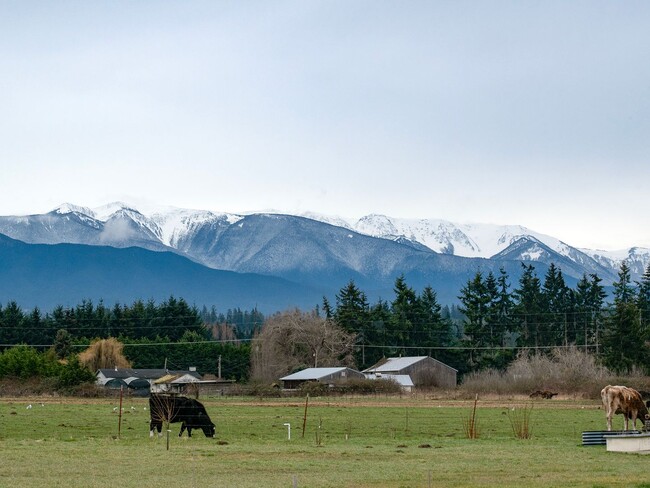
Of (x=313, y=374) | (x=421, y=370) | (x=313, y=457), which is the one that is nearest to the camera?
(x=313, y=457)

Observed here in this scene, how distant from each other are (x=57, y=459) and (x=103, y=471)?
3.37 meters

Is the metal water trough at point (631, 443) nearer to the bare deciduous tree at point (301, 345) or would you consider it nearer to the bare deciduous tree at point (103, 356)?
the bare deciduous tree at point (301, 345)

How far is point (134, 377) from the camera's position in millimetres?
117812

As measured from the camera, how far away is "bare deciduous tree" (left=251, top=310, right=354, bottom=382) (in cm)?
12275

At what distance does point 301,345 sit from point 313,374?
15445mm

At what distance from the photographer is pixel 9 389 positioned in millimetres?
93062

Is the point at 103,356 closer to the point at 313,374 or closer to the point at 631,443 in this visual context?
the point at 313,374

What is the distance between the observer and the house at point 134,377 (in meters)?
110

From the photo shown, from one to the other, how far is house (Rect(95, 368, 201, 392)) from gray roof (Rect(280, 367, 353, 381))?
1222 cm

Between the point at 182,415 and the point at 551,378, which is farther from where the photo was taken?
the point at 551,378

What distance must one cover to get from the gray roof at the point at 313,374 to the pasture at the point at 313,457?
59.4 metres

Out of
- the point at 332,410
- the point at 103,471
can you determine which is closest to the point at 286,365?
the point at 332,410

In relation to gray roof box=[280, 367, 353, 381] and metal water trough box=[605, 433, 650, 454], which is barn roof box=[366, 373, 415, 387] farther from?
metal water trough box=[605, 433, 650, 454]

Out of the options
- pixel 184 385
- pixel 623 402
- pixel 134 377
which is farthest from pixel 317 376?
pixel 623 402
